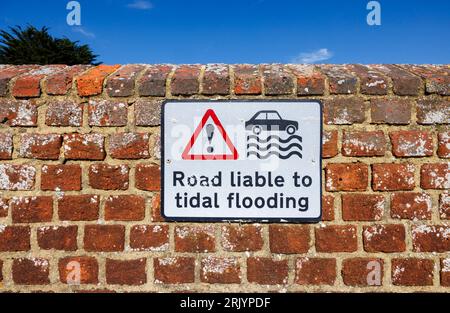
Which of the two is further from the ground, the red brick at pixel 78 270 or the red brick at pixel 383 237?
the red brick at pixel 383 237

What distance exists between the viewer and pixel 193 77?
1575mm

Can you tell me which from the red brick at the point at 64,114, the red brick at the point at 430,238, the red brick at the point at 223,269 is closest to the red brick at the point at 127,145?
the red brick at the point at 64,114

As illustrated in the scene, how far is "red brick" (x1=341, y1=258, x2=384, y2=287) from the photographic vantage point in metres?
1.57

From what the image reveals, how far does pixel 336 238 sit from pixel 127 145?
970mm

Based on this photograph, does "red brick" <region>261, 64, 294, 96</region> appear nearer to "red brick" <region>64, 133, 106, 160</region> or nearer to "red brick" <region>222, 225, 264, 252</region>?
"red brick" <region>222, 225, 264, 252</region>

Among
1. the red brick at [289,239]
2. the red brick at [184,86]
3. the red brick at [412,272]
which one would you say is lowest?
the red brick at [412,272]

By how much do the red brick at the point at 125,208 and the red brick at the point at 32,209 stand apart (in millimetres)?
249

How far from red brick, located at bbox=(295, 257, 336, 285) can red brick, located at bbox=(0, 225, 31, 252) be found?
116 centimetres

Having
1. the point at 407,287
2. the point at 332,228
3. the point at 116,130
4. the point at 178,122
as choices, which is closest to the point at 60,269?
the point at 116,130

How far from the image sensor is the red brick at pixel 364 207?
5.13 ft

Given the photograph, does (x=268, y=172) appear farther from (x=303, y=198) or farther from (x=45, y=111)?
(x=45, y=111)

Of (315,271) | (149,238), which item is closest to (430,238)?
(315,271)

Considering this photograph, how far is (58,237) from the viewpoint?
62.2 inches

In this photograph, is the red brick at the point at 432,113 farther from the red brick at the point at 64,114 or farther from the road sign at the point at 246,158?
the red brick at the point at 64,114
